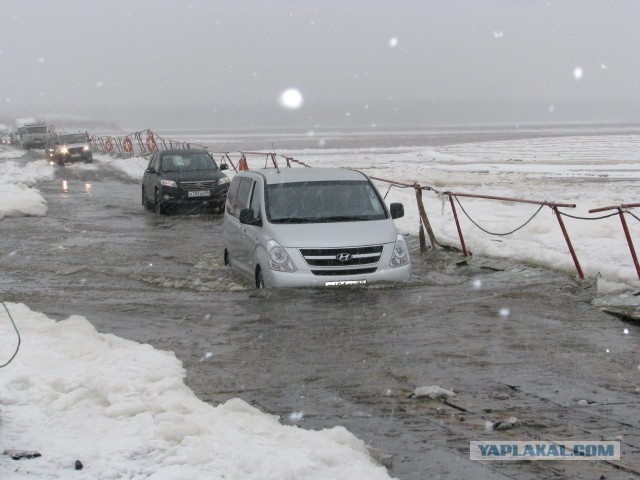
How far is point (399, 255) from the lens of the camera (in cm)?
1049

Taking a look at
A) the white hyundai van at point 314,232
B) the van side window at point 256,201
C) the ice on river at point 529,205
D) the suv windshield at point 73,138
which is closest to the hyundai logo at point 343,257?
the white hyundai van at point 314,232

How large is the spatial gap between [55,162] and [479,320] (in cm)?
4458

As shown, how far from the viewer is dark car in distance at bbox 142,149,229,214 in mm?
21156

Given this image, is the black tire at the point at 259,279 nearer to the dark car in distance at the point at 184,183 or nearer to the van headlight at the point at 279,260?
the van headlight at the point at 279,260

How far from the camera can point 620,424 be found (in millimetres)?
5676

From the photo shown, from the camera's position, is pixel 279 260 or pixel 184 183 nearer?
pixel 279 260

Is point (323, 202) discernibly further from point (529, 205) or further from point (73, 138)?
point (73, 138)

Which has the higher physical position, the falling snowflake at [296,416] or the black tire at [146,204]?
the falling snowflake at [296,416]

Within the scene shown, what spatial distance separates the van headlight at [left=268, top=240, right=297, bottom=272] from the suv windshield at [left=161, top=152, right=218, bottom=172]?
491 inches

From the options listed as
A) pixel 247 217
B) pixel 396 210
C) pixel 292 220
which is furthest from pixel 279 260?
pixel 396 210

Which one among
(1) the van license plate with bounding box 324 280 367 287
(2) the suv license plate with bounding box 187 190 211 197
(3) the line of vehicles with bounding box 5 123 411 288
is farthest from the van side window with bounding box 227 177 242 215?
(2) the suv license plate with bounding box 187 190 211 197

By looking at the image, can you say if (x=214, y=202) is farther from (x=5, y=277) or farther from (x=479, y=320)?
(x=479, y=320)

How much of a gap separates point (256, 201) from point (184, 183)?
1018cm

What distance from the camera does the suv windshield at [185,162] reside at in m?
22.2
